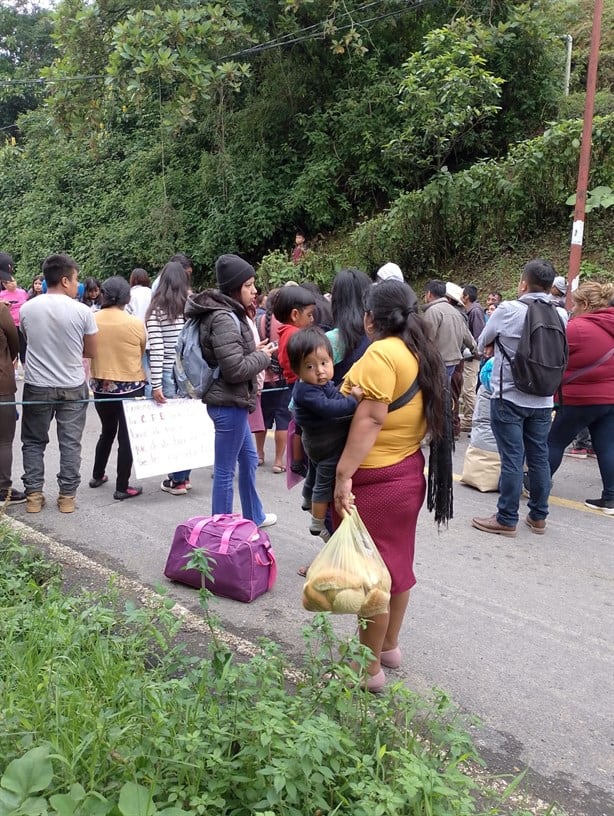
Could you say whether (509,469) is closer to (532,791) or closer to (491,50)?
(532,791)

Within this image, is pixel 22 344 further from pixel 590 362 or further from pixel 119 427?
pixel 590 362

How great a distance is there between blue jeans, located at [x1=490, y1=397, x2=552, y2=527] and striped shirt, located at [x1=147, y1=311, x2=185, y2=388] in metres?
2.65

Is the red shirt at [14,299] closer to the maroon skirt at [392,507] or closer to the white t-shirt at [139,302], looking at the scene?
the white t-shirt at [139,302]

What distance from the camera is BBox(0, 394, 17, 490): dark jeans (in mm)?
5500

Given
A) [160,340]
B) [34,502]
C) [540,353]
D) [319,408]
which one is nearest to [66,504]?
[34,502]

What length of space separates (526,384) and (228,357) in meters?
2.13

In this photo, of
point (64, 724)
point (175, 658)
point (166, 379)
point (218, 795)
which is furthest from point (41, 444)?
point (218, 795)

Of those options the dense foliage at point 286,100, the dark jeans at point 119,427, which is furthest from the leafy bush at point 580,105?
the dark jeans at point 119,427

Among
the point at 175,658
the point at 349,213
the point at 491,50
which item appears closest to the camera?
the point at 175,658

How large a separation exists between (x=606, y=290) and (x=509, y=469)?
1.78 metres

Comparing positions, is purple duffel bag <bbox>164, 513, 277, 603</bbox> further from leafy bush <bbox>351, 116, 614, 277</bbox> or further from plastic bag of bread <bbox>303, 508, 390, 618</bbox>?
leafy bush <bbox>351, 116, 614, 277</bbox>

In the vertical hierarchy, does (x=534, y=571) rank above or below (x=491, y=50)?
below

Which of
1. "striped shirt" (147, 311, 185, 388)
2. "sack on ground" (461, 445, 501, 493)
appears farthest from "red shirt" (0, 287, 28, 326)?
"sack on ground" (461, 445, 501, 493)

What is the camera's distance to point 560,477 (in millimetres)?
6770
